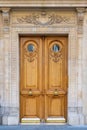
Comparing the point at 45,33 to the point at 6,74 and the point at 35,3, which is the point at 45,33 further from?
the point at 6,74

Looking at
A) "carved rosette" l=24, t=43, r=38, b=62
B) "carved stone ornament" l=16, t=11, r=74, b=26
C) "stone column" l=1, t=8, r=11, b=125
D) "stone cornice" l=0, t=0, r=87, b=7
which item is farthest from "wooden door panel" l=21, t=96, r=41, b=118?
"stone cornice" l=0, t=0, r=87, b=7

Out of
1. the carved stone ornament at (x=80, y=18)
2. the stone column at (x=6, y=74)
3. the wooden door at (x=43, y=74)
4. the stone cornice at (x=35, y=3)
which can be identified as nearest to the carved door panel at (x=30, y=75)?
the wooden door at (x=43, y=74)

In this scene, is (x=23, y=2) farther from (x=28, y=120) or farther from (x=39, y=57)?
(x=28, y=120)

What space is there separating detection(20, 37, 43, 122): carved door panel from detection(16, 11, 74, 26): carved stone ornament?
1.69 ft

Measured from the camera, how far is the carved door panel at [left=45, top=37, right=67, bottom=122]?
32.2 feet

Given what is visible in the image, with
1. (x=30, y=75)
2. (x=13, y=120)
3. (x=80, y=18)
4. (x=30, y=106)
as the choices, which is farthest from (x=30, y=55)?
(x=13, y=120)

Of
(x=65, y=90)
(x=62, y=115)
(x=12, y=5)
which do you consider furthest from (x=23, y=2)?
(x=62, y=115)

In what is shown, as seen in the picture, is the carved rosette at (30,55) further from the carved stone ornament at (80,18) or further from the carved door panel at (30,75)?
the carved stone ornament at (80,18)

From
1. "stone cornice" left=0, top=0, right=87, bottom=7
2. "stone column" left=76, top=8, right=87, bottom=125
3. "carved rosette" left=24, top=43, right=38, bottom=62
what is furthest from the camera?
"carved rosette" left=24, top=43, right=38, bottom=62

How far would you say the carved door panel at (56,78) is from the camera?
9.80 m

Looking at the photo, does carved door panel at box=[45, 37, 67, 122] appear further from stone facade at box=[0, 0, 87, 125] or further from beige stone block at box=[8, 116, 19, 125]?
beige stone block at box=[8, 116, 19, 125]

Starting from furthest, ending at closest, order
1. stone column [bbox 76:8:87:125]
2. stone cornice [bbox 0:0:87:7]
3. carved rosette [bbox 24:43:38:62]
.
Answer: carved rosette [bbox 24:43:38:62] → stone column [bbox 76:8:87:125] → stone cornice [bbox 0:0:87:7]

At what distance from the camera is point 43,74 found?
32.2 feet

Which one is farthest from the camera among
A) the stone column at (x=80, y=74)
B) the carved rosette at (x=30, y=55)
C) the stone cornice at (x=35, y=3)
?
the carved rosette at (x=30, y=55)
